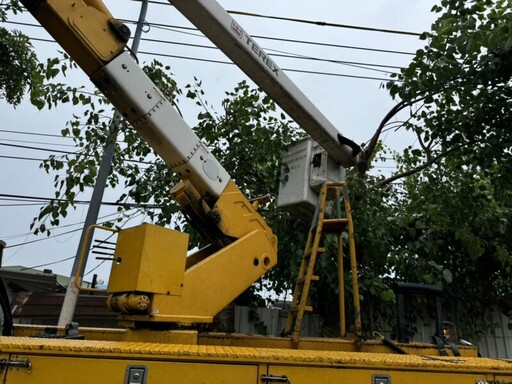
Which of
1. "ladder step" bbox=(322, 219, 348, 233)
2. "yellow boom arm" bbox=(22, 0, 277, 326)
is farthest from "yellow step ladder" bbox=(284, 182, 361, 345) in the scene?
"yellow boom arm" bbox=(22, 0, 277, 326)

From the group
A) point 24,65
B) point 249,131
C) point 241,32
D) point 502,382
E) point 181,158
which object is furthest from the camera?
point 24,65

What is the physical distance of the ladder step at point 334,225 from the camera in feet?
14.0

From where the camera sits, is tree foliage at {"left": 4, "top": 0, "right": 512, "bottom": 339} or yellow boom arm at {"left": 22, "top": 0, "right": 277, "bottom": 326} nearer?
yellow boom arm at {"left": 22, "top": 0, "right": 277, "bottom": 326}

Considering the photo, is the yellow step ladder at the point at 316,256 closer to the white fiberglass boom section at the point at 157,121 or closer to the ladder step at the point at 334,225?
the ladder step at the point at 334,225

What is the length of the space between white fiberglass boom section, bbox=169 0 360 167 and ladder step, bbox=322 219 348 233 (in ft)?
3.07

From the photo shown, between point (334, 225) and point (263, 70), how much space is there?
5.88ft

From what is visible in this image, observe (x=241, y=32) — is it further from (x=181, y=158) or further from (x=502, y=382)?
(x=502, y=382)

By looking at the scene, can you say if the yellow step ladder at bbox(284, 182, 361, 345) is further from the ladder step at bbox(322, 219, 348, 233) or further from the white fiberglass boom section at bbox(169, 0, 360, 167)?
the white fiberglass boom section at bbox(169, 0, 360, 167)

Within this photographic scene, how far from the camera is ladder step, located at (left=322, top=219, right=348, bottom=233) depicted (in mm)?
4270

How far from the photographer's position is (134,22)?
845 centimetres

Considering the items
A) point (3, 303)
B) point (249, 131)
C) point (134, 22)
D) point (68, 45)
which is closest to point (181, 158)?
point (68, 45)

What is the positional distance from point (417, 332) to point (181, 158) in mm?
6004

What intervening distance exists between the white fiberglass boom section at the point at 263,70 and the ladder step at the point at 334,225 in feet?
3.07

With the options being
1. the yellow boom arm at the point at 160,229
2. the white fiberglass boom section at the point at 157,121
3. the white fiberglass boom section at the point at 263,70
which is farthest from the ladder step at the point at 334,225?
the white fiberglass boom section at the point at 157,121
